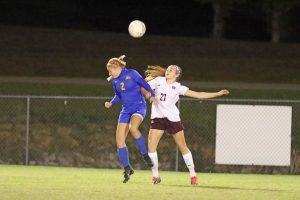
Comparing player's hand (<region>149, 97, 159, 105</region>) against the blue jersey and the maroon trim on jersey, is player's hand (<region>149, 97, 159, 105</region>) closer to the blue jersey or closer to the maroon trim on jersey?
the blue jersey

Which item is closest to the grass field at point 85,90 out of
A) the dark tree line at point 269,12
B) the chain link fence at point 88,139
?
the chain link fence at point 88,139

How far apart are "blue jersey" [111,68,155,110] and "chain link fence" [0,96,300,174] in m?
6.44

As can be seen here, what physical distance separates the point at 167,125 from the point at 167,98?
0.44 m

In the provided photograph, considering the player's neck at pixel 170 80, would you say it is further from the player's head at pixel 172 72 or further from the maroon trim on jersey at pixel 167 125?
the maroon trim on jersey at pixel 167 125

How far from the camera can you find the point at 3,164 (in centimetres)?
2355

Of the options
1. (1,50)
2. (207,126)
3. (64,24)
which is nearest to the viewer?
A: (207,126)

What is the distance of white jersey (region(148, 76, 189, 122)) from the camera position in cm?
1741

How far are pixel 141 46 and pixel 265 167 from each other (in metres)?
16.9

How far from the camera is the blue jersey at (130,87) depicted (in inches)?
681

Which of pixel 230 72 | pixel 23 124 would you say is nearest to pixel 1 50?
pixel 230 72

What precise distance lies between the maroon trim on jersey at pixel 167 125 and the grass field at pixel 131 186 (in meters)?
0.91

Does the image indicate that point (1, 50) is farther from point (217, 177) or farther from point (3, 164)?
point (217, 177)

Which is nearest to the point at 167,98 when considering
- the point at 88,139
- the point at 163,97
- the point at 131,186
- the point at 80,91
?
the point at 163,97

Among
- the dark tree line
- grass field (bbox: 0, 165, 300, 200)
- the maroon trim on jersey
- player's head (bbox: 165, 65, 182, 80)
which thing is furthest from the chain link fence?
the dark tree line
